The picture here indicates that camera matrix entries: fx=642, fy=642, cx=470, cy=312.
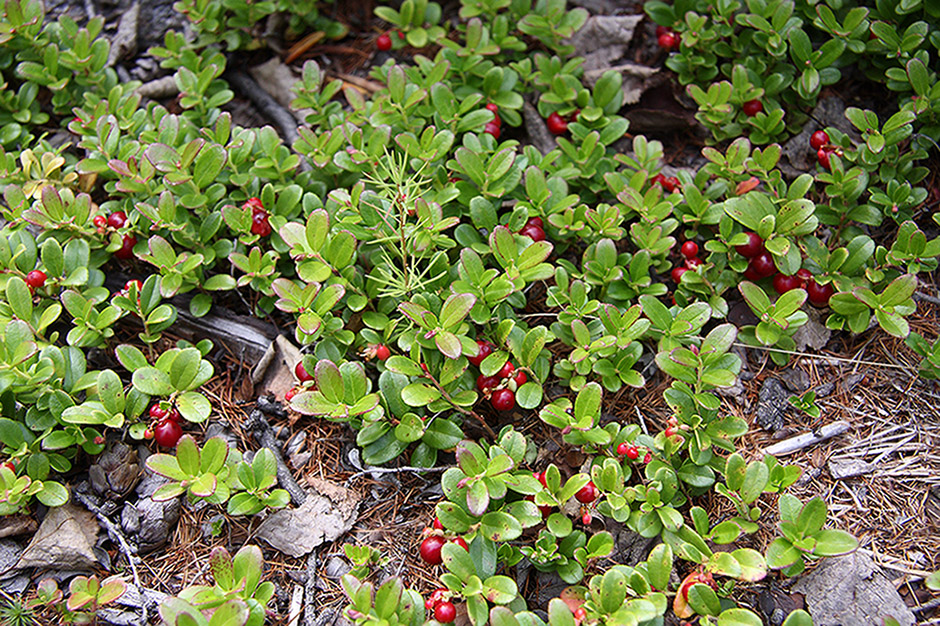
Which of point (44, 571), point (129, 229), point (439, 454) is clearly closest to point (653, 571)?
point (439, 454)

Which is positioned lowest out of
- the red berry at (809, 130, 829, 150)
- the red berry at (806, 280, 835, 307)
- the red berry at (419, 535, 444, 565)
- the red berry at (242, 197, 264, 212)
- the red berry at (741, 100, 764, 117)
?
the red berry at (419, 535, 444, 565)

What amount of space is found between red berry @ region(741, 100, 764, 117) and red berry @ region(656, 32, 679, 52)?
0.58 m

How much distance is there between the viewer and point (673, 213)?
3340 mm

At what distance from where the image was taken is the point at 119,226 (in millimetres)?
3180

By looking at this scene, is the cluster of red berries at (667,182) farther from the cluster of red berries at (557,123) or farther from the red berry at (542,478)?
the red berry at (542,478)

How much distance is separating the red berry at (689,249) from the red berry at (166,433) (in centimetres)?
251

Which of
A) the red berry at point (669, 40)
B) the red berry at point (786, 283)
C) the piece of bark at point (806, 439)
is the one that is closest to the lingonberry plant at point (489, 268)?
the red berry at point (786, 283)

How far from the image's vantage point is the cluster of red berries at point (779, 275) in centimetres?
307

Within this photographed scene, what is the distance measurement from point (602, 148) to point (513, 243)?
3.15 feet

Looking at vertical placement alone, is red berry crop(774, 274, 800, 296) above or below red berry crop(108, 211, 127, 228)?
below

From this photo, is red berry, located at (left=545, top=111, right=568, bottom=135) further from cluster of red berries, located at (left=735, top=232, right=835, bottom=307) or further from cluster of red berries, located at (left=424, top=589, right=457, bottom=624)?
cluster of red berries, located at (left=424, top=589, right=457, bottom=624)

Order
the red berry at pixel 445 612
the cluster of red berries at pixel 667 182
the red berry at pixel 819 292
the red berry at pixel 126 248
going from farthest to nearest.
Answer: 1. the cluster of red berries at pixel 667 182
2. the red berry at pixel 126 248
3. the red berry at pixel 819 292
4. the red berry at pixel 445 612

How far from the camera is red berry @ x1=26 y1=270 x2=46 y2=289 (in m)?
2.94

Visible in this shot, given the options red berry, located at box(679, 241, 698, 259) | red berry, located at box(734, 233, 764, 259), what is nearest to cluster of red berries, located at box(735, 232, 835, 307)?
red berry, located at box(734, 233, 764, 259)
